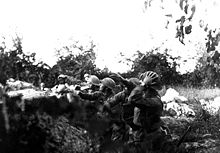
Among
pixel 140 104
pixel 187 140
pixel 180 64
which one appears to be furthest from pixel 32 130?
pixel 180 64

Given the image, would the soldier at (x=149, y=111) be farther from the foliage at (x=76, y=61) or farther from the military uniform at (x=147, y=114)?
the foliage at (x=76, y=61)

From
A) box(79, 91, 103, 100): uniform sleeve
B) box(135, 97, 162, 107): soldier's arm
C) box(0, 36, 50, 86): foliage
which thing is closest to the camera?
box(0, 36, 50, 86): foliage

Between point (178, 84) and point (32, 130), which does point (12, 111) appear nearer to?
point (32, 130)

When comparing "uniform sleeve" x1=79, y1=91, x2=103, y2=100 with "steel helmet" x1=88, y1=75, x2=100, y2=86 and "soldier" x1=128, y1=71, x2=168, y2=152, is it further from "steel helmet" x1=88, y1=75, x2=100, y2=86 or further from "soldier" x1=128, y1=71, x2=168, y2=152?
"steel helmet" x1=88, y1=75, x2=100, y2=86

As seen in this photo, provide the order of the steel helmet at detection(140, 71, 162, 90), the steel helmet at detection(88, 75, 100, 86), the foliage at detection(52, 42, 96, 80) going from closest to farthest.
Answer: the steel helmet at detection(140, 71, 162, 90) → the steel helmet at detection(88, 75, 100, 86) → the foliage at detection(52, 42, 96, 80)

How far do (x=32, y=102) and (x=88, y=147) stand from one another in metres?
0.69

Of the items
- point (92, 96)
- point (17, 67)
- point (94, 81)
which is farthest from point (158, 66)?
point (92, 96)

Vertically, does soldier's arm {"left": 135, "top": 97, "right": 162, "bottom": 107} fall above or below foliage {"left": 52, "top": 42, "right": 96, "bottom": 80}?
below

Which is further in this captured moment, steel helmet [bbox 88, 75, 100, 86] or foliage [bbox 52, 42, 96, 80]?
foliage [bbox 52, 42, 96, 80]

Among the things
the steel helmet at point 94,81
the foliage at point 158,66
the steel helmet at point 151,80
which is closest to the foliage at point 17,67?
the steel helmet at point 94,81

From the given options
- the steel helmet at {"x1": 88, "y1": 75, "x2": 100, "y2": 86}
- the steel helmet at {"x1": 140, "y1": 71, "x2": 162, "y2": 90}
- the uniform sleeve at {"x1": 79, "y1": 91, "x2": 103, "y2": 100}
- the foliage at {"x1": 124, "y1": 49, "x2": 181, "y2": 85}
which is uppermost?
the foliage at {"x1": 124, "y1": 49, "x2": 181, "y2": 85}

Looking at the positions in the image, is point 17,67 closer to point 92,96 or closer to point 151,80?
point 92,96

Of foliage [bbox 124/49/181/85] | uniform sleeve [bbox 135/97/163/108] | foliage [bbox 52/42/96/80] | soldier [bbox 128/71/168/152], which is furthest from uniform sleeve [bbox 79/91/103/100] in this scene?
foliage [bbox 124/49/181/85]

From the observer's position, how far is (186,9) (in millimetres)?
2947
